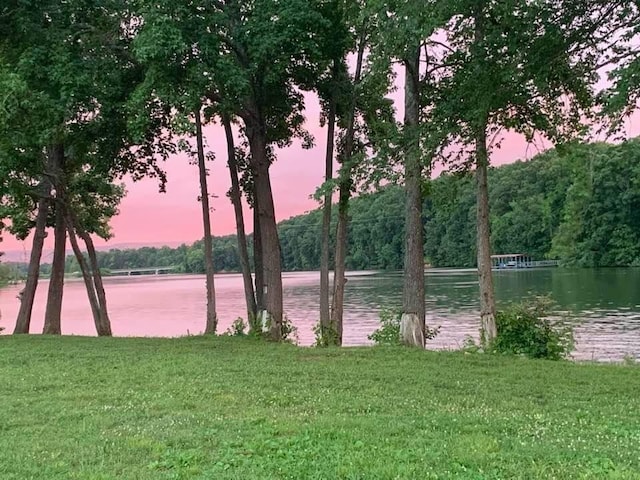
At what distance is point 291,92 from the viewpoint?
1516 centimetres

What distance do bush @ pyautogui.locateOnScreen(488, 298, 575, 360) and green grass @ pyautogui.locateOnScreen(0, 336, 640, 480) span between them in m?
2.36

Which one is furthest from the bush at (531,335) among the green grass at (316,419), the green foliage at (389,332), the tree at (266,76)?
the tree at (266,76)

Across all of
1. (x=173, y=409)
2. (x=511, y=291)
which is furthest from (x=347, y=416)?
(x=511, y=291)

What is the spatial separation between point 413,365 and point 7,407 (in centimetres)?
537

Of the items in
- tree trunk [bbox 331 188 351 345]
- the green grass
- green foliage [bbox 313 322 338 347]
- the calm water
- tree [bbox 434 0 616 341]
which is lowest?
the calm water

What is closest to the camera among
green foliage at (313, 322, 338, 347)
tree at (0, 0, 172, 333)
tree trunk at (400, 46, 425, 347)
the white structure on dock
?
tree at (0, 0, 172, 333)

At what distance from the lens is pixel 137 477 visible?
161 inches

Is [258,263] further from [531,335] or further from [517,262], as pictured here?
[517,262]

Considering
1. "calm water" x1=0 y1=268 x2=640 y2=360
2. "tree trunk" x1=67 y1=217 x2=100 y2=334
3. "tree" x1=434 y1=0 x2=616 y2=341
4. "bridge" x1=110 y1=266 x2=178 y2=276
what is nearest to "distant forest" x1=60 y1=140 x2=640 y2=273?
"calm water" x1=0 y1=268 x2=640 y2=360

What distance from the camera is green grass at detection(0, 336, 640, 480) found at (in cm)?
421

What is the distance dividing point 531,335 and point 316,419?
26.0 feet

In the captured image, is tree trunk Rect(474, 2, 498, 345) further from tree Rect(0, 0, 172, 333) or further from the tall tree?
tree Rect(0, 0, 172, 333)

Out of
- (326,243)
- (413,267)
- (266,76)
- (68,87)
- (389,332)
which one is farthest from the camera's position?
(326,243)

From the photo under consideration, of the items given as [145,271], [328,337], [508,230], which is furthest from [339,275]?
[145,271]
